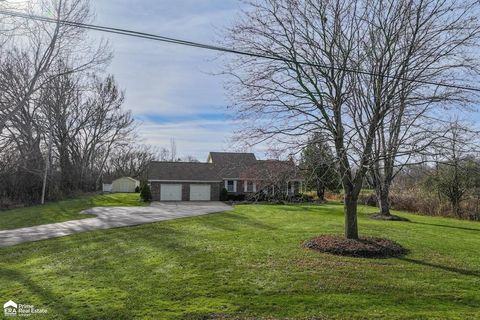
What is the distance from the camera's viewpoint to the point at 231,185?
34.4m

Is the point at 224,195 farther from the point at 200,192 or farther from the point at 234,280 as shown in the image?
the point at 234,280

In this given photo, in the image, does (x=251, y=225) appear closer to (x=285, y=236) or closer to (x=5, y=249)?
(x=285, y=236)

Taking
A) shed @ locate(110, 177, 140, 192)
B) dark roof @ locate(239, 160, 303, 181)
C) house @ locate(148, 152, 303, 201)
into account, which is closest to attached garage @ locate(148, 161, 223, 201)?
house @ locate(148, 152, 303, 201)

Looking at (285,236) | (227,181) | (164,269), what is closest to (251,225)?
(285,236)

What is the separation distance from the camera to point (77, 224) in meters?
15.5

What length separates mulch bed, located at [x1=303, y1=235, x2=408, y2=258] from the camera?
9.02 meters

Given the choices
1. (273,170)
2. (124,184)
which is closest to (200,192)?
(273,170)

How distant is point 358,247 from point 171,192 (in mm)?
24160

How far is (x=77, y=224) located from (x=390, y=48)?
1363 cm

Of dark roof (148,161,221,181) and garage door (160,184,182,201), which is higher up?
dark roof (148,161,221,181)

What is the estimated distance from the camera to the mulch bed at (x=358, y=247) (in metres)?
9.02

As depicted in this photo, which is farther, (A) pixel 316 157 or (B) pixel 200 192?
(B) pixel 200 192

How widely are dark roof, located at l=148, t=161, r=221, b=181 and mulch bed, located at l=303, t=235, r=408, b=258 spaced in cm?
2274

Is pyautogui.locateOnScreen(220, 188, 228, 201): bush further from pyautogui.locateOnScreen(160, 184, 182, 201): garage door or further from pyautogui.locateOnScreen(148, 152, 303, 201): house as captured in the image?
pyautogui.locateOnScreen(160, 184, 182, 201): garage door
